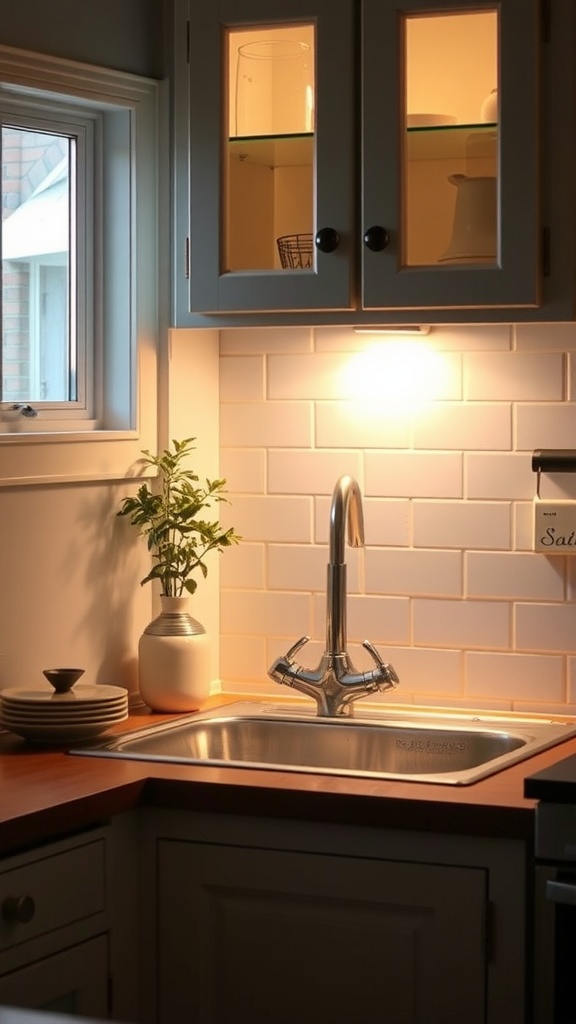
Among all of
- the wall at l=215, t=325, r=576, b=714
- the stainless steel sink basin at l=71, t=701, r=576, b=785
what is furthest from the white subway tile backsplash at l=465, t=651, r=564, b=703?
the stainless steel sink basin at l=71, t=701, r=576, b=785

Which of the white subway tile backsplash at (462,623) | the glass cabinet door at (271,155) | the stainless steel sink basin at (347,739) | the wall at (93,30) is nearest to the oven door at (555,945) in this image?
the stainless steel sink basin at (347,739)

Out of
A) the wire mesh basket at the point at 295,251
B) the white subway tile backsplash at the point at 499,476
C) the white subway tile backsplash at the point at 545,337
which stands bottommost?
the white subway tile backsplash at the point at 499,476

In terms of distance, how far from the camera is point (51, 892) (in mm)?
2281

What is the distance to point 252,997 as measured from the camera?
2.44 m

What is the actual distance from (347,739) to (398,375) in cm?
71

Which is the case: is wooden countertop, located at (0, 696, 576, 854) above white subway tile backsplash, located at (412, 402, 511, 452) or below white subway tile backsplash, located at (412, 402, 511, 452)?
below

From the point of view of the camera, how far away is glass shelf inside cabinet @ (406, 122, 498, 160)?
271 cm

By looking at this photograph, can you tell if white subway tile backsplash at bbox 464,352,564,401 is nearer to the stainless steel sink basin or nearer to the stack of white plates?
the stainless steel sink basin

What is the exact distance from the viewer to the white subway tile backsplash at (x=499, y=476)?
3.02 m

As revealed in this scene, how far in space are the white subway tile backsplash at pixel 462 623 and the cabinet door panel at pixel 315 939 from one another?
79cm

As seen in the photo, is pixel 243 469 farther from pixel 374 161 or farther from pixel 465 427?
pixel 374 161

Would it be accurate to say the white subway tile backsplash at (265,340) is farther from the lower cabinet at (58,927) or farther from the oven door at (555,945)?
the oven door at (555,945)

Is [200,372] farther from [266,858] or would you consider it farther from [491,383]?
[266,858]

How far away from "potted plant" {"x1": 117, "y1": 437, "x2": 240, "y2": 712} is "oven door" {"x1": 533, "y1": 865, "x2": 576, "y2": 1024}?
0.94 metres
